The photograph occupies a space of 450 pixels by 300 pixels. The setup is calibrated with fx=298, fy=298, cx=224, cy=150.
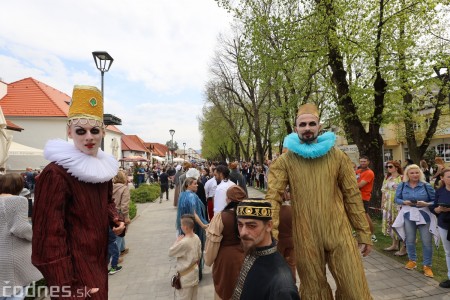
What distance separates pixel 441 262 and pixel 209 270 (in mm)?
4395

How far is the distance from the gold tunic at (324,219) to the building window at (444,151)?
37369 mm

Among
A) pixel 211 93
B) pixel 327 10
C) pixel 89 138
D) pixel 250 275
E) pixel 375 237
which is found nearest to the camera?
pixel 250 275

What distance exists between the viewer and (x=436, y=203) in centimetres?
469

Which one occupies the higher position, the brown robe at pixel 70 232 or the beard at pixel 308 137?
the beard at pixel 308 137

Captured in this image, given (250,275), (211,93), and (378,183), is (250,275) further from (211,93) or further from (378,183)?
(211,93)

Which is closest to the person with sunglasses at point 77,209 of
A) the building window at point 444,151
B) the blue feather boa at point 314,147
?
the blue feather boa at point 314,147

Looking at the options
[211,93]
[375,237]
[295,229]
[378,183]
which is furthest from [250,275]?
[211,93]

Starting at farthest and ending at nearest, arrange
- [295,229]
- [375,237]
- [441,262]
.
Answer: [375,237]
[441,262]
[295,229]

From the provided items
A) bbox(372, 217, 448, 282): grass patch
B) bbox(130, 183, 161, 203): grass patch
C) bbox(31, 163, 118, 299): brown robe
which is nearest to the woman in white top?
bbox(31, 163, 118, 299): brown robe

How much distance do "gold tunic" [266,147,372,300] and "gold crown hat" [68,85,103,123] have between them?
5.44ft

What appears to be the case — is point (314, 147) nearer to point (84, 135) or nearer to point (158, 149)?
point (84, 135)

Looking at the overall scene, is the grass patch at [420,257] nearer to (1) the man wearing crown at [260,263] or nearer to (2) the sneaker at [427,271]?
(2) the sneaker at [427,271]

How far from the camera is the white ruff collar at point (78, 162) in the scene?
203cm

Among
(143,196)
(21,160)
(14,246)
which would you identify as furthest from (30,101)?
(14,246)
